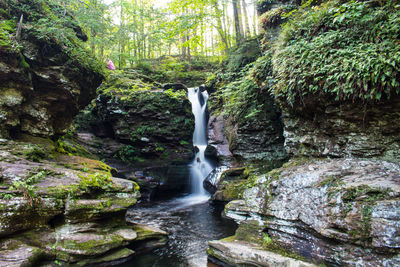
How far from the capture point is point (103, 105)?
48.2ft

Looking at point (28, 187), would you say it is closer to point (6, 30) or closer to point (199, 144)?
point (6, 30)

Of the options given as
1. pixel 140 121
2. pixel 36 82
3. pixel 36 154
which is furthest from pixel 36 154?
pixel 140 121

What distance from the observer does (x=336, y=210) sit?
4027 millimetres

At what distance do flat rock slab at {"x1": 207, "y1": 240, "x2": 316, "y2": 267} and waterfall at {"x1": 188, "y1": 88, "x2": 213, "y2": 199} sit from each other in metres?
6.54

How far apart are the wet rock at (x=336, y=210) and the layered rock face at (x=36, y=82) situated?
7.72 m

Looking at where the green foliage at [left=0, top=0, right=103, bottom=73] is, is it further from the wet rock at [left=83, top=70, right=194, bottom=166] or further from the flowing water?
the flowing water

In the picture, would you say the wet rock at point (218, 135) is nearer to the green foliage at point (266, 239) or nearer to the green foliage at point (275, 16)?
the green foliage at point (275, 16)

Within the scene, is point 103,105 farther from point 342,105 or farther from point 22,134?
point 342,105

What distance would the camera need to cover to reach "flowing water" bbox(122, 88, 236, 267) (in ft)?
18.4

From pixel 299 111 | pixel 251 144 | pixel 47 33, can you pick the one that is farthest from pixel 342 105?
pixel 47 33

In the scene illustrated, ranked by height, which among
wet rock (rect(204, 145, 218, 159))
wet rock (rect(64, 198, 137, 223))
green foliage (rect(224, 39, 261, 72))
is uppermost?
green foliage (rect(224, 39, 261, 72))

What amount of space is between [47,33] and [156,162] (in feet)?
30.2

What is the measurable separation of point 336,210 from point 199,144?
12288 millimetres

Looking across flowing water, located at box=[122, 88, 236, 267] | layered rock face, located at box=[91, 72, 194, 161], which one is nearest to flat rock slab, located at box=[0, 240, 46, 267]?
flowing water, located at box=[122, 88, 236, 267]
